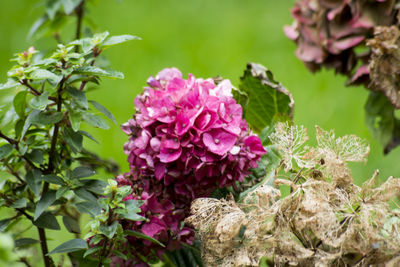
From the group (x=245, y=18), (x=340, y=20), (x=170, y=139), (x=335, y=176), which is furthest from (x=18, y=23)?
(x=335, y=176)

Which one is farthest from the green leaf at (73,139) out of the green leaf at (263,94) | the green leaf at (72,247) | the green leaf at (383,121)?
the green leaf at (383,121)

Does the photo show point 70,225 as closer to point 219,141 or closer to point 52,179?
point 52,179

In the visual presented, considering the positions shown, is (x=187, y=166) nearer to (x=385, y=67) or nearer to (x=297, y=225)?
(x=297, y=225)

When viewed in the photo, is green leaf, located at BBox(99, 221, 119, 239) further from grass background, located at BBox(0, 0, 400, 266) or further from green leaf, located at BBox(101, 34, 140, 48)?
grass background, located at BBox(0, 0, 400, 266)

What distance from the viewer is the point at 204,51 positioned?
2854 mm

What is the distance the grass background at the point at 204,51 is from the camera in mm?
2354

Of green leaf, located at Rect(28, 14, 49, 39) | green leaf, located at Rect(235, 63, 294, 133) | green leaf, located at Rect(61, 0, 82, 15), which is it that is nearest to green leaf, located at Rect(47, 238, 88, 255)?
green leaf, located at Rect(235, 63, 294, 133)

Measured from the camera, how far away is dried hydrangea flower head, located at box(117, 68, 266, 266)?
2.77 ft

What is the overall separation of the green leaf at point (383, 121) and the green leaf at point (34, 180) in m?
0.84

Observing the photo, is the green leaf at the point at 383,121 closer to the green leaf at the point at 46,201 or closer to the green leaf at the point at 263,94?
the green leaf at the point at 263,94

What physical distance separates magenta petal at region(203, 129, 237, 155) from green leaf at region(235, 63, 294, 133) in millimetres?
231

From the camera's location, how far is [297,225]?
71cm

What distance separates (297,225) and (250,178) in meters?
0.28

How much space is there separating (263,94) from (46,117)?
48 cm
